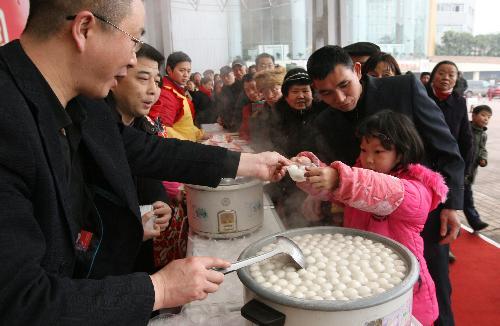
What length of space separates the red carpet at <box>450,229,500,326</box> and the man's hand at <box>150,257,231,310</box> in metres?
2.12

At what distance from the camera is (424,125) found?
5.30 ft

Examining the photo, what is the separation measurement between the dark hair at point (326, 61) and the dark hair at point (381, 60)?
37.0 inches

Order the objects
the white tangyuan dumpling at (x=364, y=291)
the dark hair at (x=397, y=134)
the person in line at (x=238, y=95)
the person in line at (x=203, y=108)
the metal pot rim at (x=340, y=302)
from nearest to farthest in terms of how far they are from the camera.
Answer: the metal pot rim at (x=340, y=302), the white tangyuan dumpling at (x=364, y=291), the dark hair at (x=397, y=134), the person in line at (x=238, y=95), the person in line at (x=203, y=108)

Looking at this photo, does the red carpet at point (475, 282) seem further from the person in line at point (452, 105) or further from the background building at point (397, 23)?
the background building at point (397, 23)

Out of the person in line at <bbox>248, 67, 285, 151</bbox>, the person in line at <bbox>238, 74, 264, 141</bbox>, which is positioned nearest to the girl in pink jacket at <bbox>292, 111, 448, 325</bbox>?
the person in line at <bbox>248, 67, 285, 151</bbox>

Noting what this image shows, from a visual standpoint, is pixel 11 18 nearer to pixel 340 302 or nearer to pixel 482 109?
pixel 340 302

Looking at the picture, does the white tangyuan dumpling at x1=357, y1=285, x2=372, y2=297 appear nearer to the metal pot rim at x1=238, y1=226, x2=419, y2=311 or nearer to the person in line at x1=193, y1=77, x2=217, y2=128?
the metal pot rim at x1=238, y1=226, x2=419, y2=311

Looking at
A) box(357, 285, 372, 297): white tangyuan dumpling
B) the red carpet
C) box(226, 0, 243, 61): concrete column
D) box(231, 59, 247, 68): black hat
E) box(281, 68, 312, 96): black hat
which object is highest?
box(226, 0, 243, 61): concrete column

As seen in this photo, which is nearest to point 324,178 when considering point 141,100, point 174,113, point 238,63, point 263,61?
point 141,100

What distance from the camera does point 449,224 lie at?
1.68 m

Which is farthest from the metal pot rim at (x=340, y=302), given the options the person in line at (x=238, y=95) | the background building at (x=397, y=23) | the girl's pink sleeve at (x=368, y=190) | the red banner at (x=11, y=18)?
the person in line at (x=238, y=95)

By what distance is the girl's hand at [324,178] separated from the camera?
1.24m

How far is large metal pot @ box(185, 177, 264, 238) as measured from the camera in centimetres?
157

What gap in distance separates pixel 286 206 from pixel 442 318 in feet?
3.14
